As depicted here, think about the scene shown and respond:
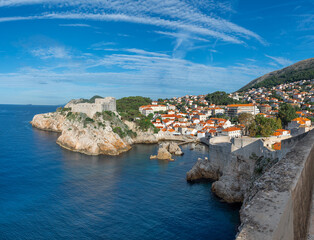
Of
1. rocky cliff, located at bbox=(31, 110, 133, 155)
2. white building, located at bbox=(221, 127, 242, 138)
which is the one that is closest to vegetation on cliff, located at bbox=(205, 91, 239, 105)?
white building, located at bbox=(221, 127, 242, 138)

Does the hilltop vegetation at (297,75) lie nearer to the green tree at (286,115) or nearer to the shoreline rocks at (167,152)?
the green tree at (286,115)

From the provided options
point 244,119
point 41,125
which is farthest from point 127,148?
point 41,125

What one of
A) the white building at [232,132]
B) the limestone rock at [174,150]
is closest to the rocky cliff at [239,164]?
the limestone rock at [174,150]

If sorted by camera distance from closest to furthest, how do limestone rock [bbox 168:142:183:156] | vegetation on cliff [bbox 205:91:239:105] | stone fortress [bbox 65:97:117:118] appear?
limestone rock [bbox 168:142:183:156] < stone fortress [bbox 65:97:117:118] < vegetation on cliff [bbox 205:91:239:105]

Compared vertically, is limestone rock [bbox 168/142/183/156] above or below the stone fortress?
below

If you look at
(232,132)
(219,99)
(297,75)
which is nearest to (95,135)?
(232,132)

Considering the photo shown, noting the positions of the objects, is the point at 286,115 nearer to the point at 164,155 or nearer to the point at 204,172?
the point at 164,155

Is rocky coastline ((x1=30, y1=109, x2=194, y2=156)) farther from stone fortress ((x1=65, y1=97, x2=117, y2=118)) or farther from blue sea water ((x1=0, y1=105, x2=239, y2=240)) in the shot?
blue sea water ((x1=0, y1=105, x2=239, y2=240))
